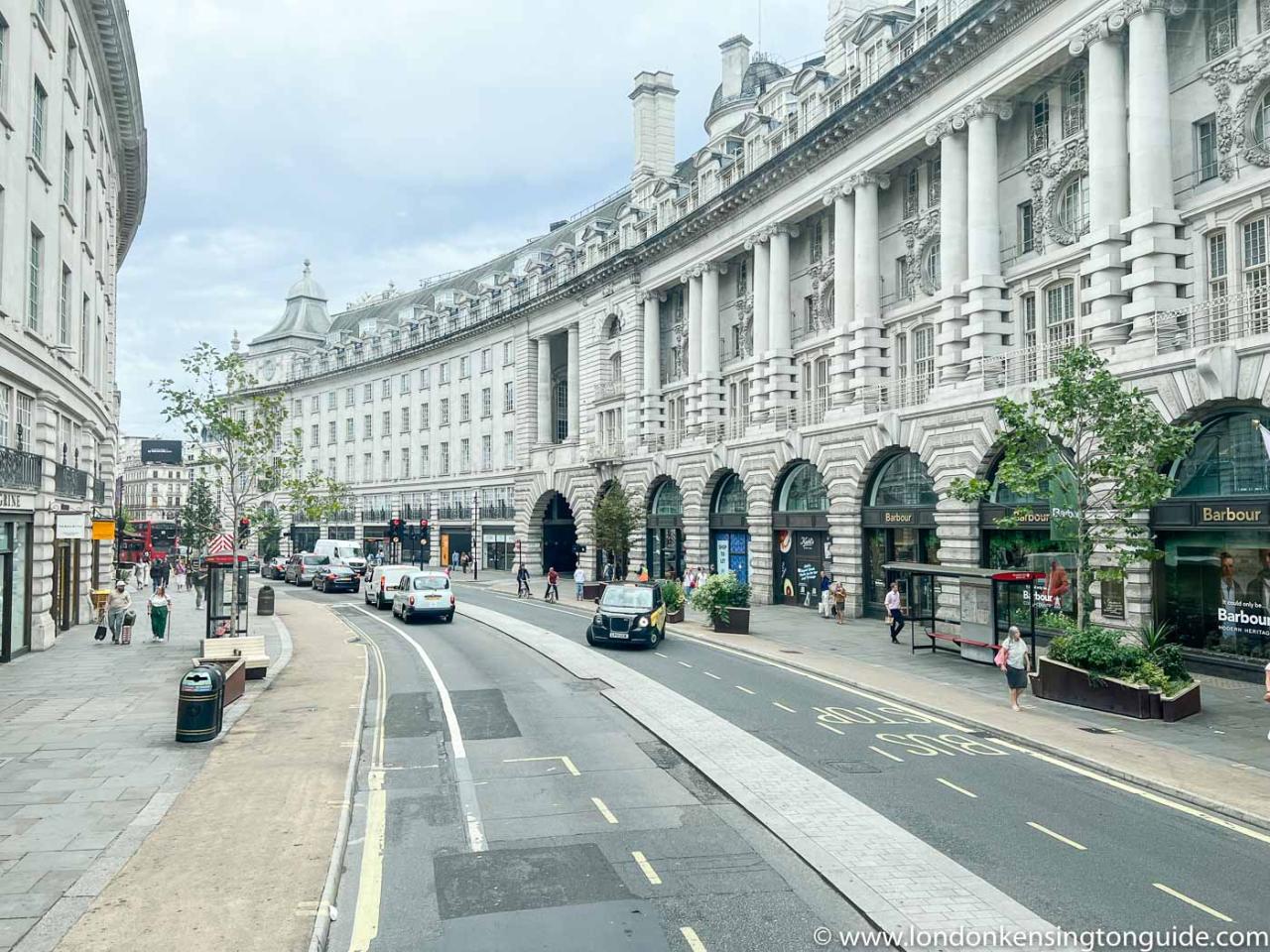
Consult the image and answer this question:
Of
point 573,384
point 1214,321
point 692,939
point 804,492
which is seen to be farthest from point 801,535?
point 692,939

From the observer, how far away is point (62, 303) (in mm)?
26828

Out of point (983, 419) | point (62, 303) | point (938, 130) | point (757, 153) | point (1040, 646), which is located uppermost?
point (757, 153)

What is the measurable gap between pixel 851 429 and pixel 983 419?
6.96 m

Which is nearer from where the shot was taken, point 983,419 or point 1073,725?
point 1073,725

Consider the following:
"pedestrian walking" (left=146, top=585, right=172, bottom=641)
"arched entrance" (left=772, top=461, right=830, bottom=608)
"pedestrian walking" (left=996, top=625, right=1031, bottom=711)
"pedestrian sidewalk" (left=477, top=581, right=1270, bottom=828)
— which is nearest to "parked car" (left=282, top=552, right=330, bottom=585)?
"pedestrian walking" (left=146, top=585, right=172, bottom=641)

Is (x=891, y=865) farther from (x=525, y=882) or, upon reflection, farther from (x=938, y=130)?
(x=938, y=130)

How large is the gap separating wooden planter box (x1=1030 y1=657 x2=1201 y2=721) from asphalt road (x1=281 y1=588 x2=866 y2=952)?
28.5 feet

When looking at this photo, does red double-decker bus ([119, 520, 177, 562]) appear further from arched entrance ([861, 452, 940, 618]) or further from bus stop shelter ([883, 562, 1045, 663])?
bus stop shelter ([883, 562, 1045, 663])

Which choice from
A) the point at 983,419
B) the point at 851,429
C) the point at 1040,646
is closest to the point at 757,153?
the point at 851,429

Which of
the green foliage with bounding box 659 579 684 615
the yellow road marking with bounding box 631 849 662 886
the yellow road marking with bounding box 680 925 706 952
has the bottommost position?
the yellow road marking with bounding box 631 849 662 886

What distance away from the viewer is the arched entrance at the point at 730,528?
44.1 meters

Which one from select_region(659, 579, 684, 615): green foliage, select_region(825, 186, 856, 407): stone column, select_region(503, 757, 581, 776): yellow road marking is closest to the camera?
select_region(503, 757, 581, 776): yellow road marking

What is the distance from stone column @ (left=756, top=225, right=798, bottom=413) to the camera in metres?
40.8

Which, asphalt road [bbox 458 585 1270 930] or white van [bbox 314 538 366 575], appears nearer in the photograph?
asphalt road [bbox 458 585 1270 930]
